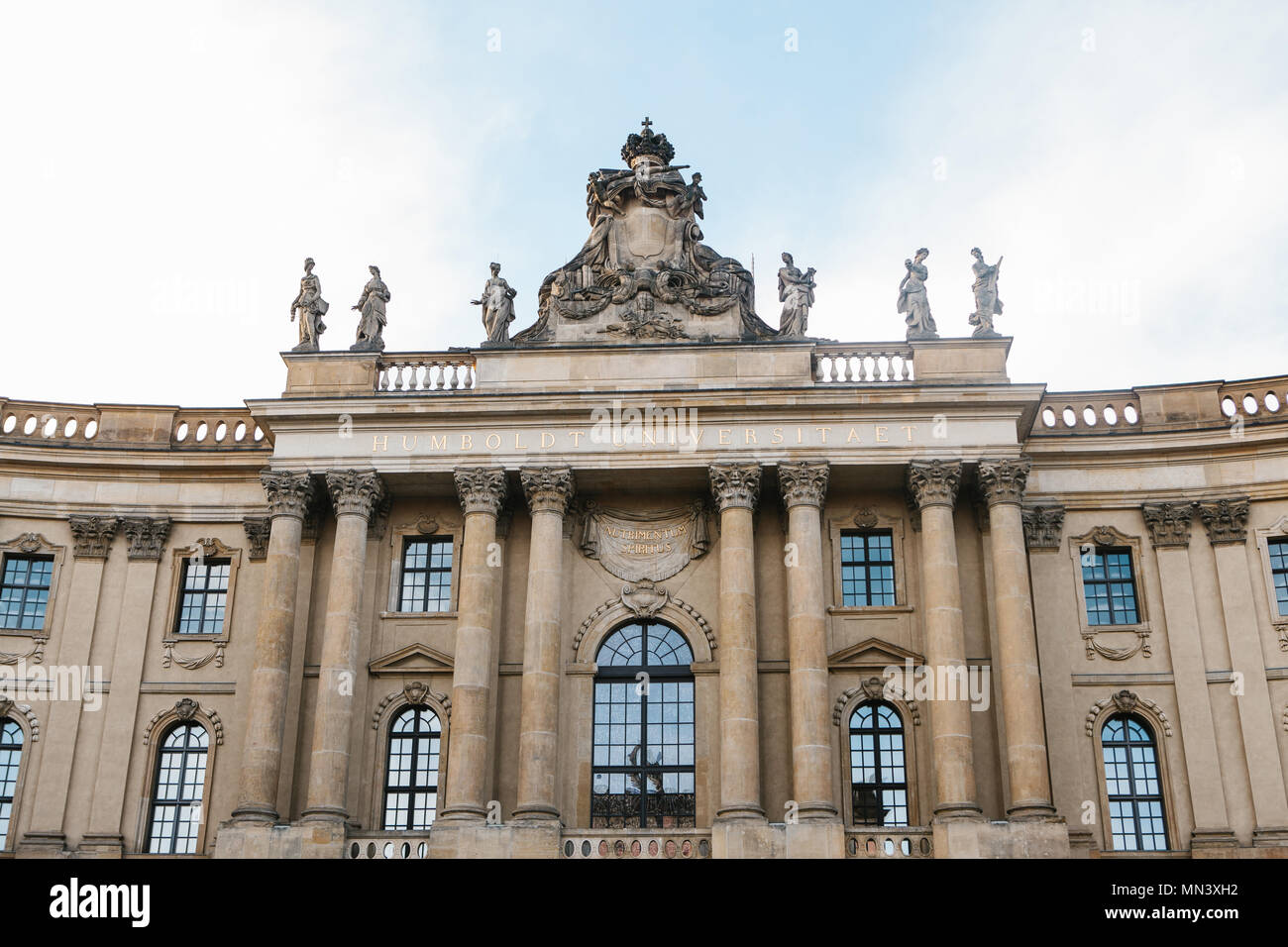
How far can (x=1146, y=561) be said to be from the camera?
3450cm

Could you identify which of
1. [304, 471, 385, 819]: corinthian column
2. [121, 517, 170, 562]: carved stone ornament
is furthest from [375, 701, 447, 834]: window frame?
[121, 517, 170, 562]: carved stone ornament

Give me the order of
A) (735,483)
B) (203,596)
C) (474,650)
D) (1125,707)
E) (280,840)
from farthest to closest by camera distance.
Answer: (203,596) < (1125,707) < (735,483) < (474,650) < (280,840)

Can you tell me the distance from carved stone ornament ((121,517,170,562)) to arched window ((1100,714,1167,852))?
21.8 metres

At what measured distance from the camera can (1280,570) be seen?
34.1 metres

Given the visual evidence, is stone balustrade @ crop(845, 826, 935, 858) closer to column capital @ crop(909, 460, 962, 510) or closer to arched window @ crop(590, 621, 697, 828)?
arched window @ crop(590, 621, 697, 828)

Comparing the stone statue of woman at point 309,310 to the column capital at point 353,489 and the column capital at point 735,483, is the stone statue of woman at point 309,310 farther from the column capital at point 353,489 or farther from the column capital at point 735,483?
the column capital at point 735,483

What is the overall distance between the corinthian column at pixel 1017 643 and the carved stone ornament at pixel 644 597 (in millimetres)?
Result: 7232

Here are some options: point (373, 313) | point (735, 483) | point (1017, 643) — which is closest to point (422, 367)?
point (373, 313)

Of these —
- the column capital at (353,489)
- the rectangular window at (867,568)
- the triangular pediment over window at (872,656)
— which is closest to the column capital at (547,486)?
the column capital at (353,489)

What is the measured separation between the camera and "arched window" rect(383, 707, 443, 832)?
32.5 metres

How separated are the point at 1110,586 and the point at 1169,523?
1.97 meters

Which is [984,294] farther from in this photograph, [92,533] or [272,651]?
[92,533]

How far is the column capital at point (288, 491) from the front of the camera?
1321 inches
